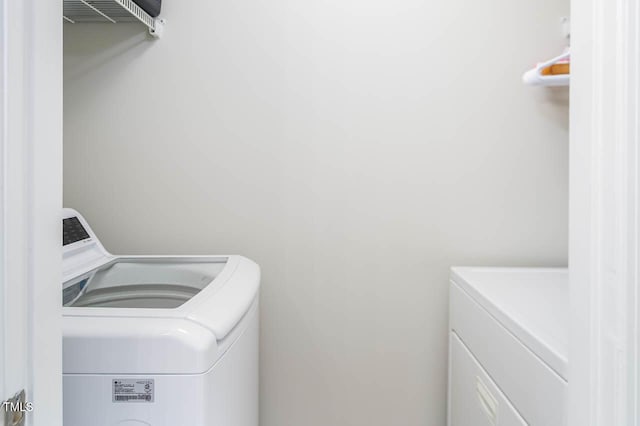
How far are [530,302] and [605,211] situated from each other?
64 cm

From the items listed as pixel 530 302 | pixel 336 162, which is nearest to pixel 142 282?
pixel 336 162

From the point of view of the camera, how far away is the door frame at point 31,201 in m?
0.43

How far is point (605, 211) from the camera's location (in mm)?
510

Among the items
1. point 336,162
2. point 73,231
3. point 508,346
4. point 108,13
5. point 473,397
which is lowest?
point 473,397

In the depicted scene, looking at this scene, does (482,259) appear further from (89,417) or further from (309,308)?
(89,417)

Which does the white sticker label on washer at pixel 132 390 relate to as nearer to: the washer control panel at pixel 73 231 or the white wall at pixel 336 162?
the washer control panel at pixel 73 231

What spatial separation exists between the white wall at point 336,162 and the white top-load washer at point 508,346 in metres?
0.15

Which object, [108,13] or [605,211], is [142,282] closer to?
[108,13]

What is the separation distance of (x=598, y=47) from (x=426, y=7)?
3.52 feet

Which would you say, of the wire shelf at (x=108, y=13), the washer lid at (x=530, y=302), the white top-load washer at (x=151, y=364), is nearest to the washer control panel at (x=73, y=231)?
the white top-load washer at (x=151, y=364)

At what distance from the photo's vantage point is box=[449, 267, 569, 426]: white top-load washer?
2.58ft

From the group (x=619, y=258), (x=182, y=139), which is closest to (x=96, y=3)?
(x=182, y=139)

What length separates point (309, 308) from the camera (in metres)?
1.52

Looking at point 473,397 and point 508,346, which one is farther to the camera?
point 473,397
